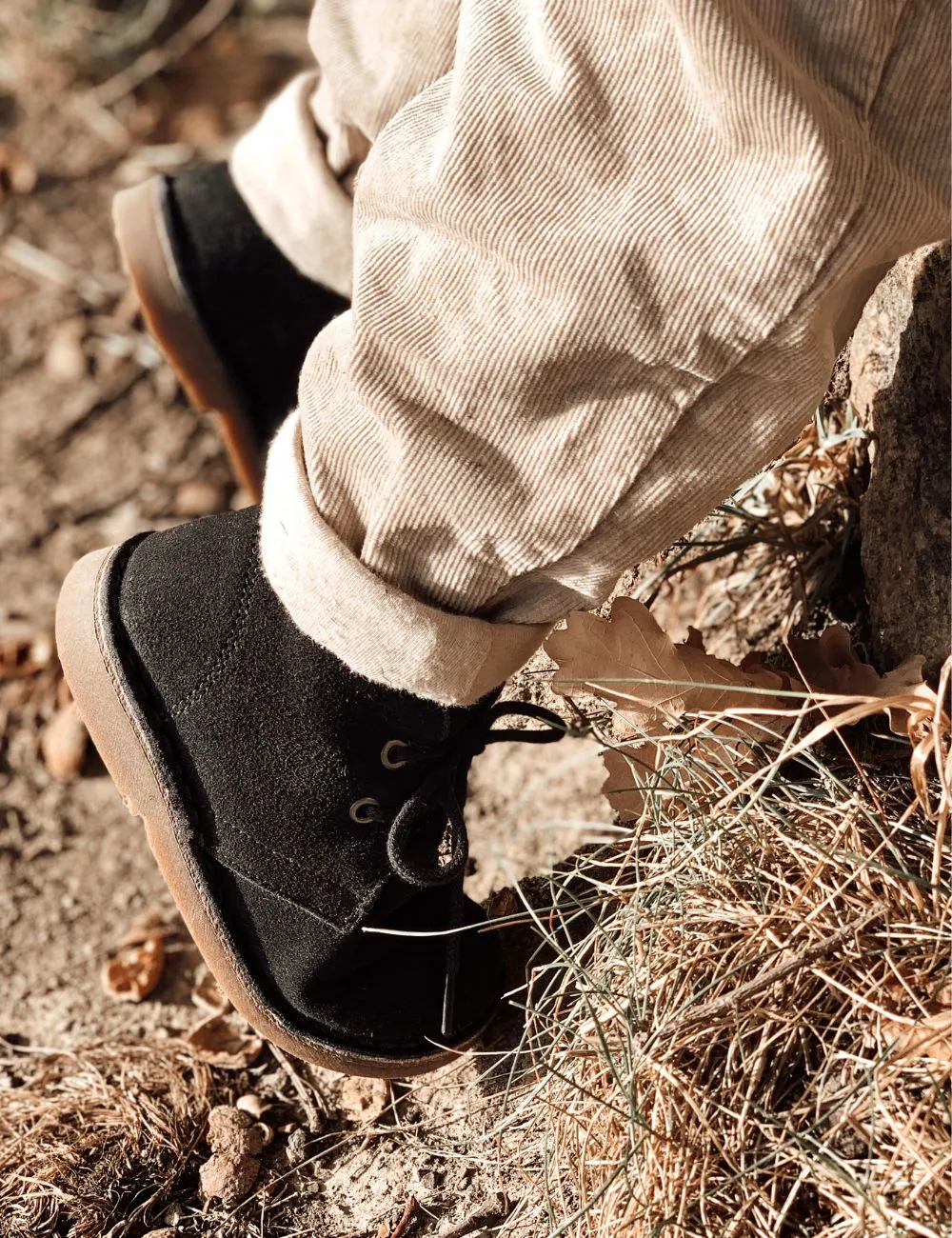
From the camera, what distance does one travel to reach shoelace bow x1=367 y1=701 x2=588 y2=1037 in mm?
1087

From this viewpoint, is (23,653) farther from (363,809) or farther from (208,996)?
(363,809)

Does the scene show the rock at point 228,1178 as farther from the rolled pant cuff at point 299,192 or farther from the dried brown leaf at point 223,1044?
the rolled pant cuff at point 299,192

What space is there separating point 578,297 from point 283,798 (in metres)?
0.51

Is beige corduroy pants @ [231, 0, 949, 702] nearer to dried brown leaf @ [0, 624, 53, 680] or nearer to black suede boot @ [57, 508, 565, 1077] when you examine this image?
black suede boot @ [57, 508, 565, 1077]

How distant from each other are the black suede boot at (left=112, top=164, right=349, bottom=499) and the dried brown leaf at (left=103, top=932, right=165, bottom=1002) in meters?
0.68

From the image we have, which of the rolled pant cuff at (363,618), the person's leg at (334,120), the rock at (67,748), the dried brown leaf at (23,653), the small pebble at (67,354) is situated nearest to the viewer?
the rolled pant cuff at (363,618)

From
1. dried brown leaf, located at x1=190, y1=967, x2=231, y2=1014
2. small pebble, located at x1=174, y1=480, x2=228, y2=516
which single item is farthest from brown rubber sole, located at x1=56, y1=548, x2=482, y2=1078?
small pebble, located at x1=174, y1=480, x2=228, y2=516

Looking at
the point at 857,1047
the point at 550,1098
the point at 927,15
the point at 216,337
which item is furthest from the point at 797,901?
the point at 216,337

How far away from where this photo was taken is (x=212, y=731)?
3.55 ft

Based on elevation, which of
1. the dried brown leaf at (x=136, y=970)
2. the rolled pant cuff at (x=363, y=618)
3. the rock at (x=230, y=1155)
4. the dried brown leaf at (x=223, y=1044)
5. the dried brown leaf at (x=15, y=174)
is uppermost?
the rolled pant cuff at (x=363, y=618)

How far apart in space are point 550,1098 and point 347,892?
0.25 meters

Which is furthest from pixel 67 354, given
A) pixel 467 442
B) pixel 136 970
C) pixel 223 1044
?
pixel 467 442

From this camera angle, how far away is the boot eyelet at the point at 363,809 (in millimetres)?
1087

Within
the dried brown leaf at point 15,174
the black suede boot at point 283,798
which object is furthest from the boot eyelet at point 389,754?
the dried brown leaf at point 15,174
